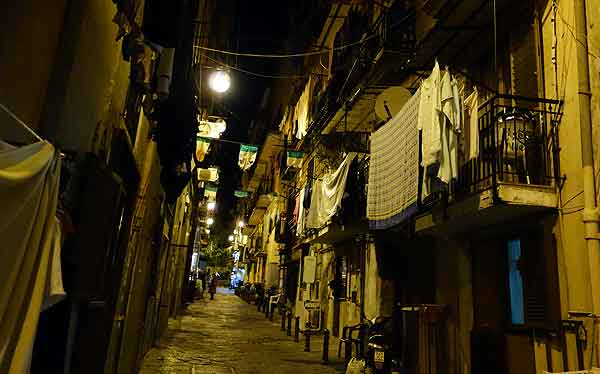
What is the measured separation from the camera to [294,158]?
2269cm

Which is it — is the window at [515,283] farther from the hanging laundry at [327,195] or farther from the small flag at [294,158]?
the small flag at [294,158]

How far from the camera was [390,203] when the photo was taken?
384 inches

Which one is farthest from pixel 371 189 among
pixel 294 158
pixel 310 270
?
pixel 294 158

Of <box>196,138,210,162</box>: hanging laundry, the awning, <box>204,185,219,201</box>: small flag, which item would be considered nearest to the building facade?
<box>196,138,210,162</box>: hanging laundry

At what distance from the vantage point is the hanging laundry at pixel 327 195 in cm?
1327

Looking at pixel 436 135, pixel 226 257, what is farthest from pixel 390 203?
pixel 226 257

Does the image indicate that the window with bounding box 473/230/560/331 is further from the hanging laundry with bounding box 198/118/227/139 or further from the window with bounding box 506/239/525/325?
the hanging laundry with bounding box 198/118/227/139

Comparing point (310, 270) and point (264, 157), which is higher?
point (264, 157)

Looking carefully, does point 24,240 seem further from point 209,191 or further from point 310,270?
point 209,191

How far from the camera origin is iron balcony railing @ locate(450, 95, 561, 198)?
722 centimetres

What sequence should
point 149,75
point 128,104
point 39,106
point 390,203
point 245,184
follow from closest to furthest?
point 39,106
point 128,104
point 149,75
point 390,203
point 245,184

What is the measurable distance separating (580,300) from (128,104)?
714 cm

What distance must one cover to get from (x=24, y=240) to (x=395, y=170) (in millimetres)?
7994

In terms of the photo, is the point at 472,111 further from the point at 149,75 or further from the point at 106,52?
the point at 106,52
